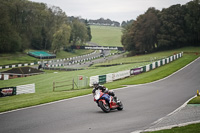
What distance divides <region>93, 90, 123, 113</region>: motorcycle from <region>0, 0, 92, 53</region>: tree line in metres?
76.4

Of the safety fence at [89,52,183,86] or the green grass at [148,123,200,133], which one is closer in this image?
the green grass at [148,123,200,133]

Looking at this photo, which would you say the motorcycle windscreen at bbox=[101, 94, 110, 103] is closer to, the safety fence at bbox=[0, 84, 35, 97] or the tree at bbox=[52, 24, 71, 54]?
the safety fence at bbox=[0, 84, 35, 97]

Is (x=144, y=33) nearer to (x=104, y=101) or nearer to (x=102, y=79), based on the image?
(x=102, y=79)

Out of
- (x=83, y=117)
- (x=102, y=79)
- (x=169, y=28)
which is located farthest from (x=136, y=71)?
(x=169, y=28)

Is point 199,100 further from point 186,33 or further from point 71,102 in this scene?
point 186,33

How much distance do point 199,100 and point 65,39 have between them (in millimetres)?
90514

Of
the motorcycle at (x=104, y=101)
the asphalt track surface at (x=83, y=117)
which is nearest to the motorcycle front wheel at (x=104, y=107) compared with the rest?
the motorcycle at (x=104, y=101)

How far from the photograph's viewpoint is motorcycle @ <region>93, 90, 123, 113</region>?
1415 centimetres

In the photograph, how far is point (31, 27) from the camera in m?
103

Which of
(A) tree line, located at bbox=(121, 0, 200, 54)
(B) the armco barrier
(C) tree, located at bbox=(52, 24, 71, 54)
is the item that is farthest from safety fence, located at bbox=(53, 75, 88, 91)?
(C) tree, located at bbox=(52, 24, 71, 54)

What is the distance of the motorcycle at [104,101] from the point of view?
46.4ft

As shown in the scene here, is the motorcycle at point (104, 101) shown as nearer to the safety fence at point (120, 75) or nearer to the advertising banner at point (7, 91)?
the safety fence at point (120, 75)

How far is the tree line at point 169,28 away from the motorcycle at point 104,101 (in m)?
70.4

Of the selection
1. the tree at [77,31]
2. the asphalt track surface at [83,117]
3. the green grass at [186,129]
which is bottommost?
the asphalt track surface at [83,117]
